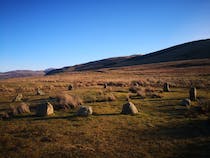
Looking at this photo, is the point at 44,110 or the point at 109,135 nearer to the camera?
the point at 109,135

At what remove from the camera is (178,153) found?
8.74 meters

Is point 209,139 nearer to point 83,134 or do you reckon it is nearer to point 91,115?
point 83,134

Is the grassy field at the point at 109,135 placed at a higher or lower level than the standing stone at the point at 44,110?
lower

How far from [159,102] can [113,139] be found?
9.81m

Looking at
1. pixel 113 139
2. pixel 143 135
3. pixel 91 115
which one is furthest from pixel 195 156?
pixel 91 115

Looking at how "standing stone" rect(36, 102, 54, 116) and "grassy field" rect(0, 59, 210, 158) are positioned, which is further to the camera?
"standing stone" rect(36, 102, 54, 116)

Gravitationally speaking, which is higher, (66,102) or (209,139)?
(66,102)

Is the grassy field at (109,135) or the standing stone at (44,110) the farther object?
the standing stone at (44,110)

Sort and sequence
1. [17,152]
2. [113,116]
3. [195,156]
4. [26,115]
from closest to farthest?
[195,156] → [17,152] → [113,116] → [26,115]

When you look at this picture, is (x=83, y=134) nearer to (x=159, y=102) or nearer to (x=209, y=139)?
(x=209, y=139)

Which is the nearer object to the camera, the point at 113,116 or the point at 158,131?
the point at 158,131

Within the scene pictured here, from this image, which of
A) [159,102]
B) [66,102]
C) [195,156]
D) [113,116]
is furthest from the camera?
[159,102]

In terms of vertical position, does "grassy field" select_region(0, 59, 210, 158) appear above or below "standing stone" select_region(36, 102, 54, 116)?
below

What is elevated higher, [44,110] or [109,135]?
[44,110]
